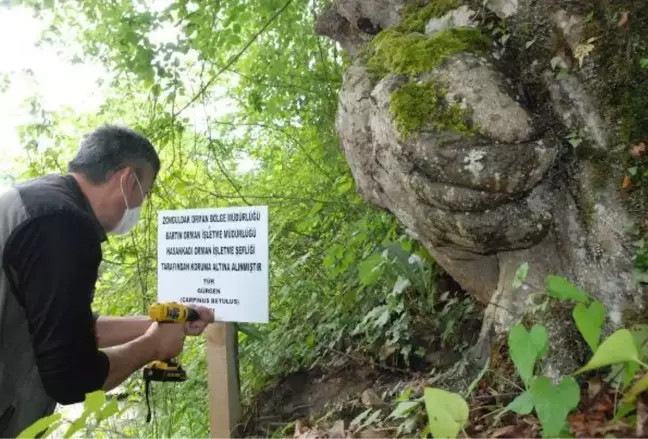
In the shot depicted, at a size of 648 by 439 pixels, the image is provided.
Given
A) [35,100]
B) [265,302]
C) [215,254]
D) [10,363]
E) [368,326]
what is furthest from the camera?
[35,100]

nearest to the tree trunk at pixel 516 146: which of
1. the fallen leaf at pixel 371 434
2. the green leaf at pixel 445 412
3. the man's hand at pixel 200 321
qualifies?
the fallen leaf at pixel 371 434

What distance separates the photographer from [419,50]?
2.18m

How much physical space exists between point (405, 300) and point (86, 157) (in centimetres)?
174

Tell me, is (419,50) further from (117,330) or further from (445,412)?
(117,330)

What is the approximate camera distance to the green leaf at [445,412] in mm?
1447

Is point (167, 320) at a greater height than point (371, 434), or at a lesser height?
greater

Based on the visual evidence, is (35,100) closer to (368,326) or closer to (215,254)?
(215,254)

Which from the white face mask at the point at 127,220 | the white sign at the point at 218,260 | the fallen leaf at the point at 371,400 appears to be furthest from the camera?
the white face mask at the point at 127,220

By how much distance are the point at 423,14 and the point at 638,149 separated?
1.03 metres

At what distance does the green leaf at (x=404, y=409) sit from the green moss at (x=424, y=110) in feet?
2.84

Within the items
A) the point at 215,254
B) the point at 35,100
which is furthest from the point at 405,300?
the point at 35,100

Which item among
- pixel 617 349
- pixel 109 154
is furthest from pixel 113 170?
pixel 617 349

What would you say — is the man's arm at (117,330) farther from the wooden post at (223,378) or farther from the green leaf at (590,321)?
the green leaf at (590,321)

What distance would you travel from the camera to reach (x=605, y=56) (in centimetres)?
199
